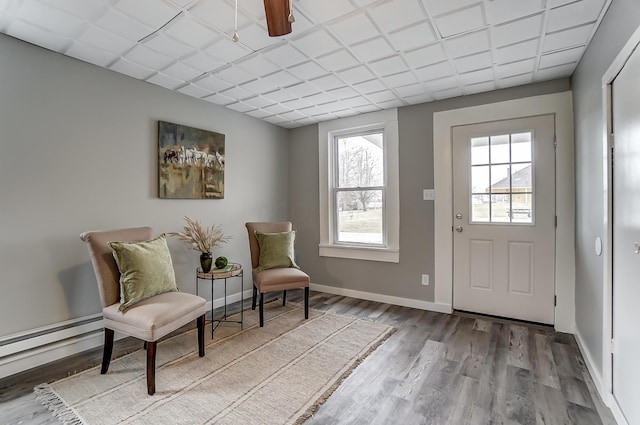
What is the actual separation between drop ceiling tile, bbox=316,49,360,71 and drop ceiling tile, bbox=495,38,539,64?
1076mm

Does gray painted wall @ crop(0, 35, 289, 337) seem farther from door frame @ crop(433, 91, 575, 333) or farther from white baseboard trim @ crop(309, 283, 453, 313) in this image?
door frame @ crop(433, 91, 575, 333)

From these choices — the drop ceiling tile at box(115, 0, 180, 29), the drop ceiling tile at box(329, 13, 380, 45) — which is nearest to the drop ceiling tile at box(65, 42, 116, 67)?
the drop ceiling tile at box(115, 0, 180, 29)

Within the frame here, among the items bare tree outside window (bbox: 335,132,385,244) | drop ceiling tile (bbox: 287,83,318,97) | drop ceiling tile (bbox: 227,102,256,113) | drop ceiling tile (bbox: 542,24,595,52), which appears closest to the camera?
drop ceiling tile (bbox: 542,24,595,52)

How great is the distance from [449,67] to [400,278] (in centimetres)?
225

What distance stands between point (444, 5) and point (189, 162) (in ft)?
8.49

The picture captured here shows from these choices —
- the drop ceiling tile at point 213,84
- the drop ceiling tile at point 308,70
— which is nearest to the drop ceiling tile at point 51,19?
the drop ceiling tile at point 213,84

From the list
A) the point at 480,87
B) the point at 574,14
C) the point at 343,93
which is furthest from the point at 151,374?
the point at 480,87

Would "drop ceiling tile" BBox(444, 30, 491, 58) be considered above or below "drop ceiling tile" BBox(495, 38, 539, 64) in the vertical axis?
above

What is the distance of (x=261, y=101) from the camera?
3.36 m

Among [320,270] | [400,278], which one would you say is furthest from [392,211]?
[320,270]

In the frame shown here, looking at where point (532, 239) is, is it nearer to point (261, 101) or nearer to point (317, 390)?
point (317, 390)

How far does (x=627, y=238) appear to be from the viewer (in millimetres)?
1562

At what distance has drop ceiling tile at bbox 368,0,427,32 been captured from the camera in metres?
1.77

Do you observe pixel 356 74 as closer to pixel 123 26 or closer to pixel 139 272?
pixel 123 26
